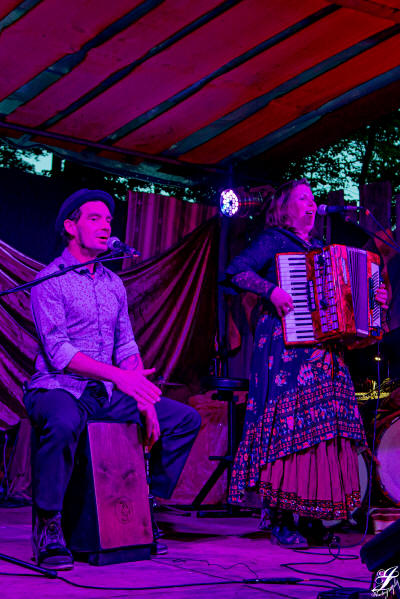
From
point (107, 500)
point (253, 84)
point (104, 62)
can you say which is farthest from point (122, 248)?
point (253, 84)

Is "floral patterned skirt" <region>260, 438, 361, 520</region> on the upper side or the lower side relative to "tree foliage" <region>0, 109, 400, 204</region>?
lower

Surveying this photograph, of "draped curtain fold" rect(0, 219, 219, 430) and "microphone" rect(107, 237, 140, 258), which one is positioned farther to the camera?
"draped curtain fold" rect(0, 219, 219, 430)

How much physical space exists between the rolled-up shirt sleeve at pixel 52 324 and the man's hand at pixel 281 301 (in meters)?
1.16

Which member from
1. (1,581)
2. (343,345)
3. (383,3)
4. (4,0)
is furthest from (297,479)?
(4,0)

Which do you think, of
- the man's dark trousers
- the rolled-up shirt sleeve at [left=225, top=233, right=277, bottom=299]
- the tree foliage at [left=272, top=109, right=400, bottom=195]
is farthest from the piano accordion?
the tree foliage at [left=272, top=109, right=400, bottom=195]

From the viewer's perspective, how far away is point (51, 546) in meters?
3.44

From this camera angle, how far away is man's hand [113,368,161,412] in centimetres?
364

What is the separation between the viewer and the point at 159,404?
13.3ft

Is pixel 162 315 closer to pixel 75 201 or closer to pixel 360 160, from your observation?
pixel 360 160

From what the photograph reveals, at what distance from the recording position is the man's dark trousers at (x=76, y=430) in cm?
350

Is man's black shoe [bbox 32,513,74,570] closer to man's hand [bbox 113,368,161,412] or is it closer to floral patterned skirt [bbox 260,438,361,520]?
man's hand [bbox 113,368,161,412]

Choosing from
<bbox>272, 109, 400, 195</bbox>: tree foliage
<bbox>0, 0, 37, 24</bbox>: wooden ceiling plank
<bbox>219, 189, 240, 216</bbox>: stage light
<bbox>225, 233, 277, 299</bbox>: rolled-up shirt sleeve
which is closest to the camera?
<bbox>225, 233, 277, 299</bbox>: rolled-up shirt sleeve

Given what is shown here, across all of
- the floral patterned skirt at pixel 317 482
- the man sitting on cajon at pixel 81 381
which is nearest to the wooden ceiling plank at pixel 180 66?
the man sitting on cajon at pixel 81 381

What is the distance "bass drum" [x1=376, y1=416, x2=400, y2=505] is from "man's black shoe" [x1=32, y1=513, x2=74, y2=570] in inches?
92.1
